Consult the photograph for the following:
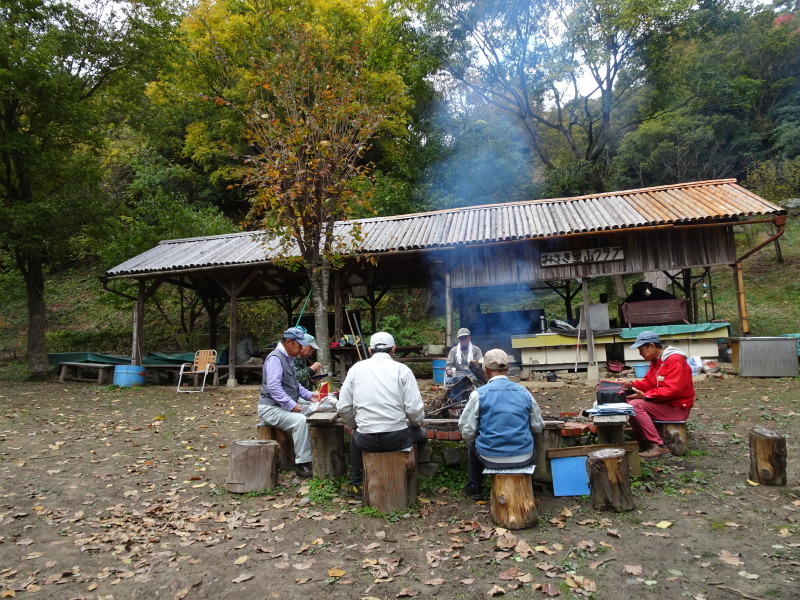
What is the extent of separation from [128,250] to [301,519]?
49.0ft

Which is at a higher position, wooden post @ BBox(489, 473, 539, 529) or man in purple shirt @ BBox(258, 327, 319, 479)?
man in purple shirt @ BBox(258, 327, 319, 479)

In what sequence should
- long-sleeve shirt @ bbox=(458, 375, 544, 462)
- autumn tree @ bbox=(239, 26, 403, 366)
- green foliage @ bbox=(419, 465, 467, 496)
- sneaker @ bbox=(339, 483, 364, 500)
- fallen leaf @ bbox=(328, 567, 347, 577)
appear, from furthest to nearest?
autumn tree @ bbox=(239, 26, 403, 366) → green foliage @ bbox=(419, 465, 467, 496) → sneaker @ bbox=(339, 483, 364, 500) → long-sleeve shirt @ bbox=(458, 375, 544, 462) → fallen leaf @ bbox=(328, 567, 347, 577)

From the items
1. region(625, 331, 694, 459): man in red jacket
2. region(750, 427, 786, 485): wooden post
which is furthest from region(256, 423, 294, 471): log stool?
region(750, 427, 786, 485): wooden post

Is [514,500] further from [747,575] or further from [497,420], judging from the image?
[747,575]

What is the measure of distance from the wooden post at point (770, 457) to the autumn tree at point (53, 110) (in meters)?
15.8

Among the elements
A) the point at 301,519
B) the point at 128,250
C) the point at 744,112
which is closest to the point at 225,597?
the point at 301,519

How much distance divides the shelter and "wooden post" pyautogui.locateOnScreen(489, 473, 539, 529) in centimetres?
702

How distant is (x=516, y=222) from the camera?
42.3ft

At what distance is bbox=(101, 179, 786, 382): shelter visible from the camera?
1152cm

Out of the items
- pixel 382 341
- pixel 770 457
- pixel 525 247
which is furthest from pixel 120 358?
pixel 770 457

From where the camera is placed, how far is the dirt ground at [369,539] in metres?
3.43

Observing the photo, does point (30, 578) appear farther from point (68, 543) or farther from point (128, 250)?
point (128, 250)

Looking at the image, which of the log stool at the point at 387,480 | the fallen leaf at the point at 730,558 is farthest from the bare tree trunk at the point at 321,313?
the fallen leaf at the point at 730,558

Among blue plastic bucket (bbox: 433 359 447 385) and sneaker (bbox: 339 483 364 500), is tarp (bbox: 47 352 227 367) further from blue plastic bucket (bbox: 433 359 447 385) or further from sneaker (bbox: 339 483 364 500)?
sneaker (bbox: 339 483 364 500)
